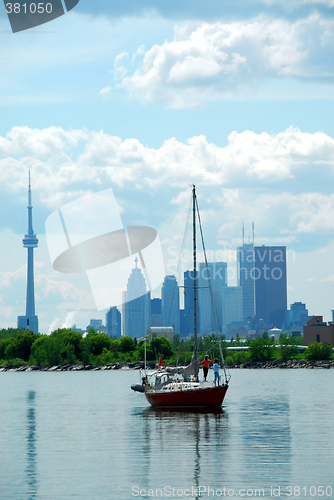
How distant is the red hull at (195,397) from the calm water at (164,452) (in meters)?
1.37

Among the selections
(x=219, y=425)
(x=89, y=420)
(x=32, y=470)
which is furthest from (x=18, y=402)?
(x=32, y=470)

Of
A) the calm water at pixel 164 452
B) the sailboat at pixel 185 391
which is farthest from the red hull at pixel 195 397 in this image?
the calm water at pixel 164 452

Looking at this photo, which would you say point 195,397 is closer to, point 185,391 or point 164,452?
point 185,391

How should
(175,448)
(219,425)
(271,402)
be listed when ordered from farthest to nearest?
(271,402), (219,425), (175,448)

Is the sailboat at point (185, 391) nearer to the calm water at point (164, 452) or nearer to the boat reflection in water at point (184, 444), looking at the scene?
the boat reflection in water at point (184, 444)

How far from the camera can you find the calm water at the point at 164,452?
32312 mm

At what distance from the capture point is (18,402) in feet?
293

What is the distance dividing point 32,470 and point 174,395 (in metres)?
30.4

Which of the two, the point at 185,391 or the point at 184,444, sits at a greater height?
the point at 185,391

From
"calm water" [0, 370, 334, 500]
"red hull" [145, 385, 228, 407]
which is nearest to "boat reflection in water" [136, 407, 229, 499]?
"calm water" [0, 370, 334, 500]

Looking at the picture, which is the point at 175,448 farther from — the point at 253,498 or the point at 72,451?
the point at 253,498

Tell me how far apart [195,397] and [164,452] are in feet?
78.5

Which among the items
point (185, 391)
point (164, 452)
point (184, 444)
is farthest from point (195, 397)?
point (164, 452)

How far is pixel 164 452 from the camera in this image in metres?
41.5
